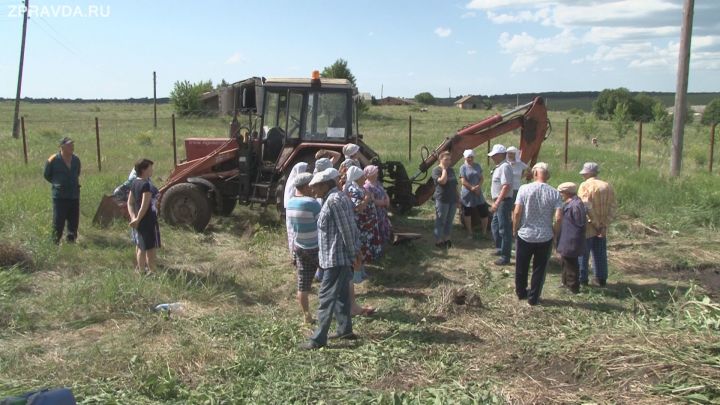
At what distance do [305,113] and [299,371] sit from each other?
5.28 m

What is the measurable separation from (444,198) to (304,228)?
328 centimetres

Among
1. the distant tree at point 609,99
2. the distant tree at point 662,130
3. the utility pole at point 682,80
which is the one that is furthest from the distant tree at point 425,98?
the utility pole at point 682,80

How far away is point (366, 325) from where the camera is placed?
224 inches

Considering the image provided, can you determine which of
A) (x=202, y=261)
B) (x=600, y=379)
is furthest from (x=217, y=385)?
(x=202, y=261)

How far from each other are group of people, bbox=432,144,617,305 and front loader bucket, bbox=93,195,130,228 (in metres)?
4.76

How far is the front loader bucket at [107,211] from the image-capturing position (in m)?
9.18

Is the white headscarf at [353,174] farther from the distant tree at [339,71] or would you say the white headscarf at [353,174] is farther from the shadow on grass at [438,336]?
the distant tree at [339,71]

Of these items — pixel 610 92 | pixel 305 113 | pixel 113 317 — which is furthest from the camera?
pixel 610 92

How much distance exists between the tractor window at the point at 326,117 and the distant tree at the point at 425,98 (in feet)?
282

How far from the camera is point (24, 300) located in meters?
6.02

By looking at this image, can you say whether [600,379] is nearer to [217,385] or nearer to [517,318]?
[517,318]

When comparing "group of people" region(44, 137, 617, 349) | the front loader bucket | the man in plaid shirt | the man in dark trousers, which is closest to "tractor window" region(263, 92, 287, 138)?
"group of people" region(44, 137, 617, 349)

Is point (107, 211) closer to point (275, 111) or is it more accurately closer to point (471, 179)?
point (275, 111)

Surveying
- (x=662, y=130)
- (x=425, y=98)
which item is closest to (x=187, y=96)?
(x=662, y=130)
